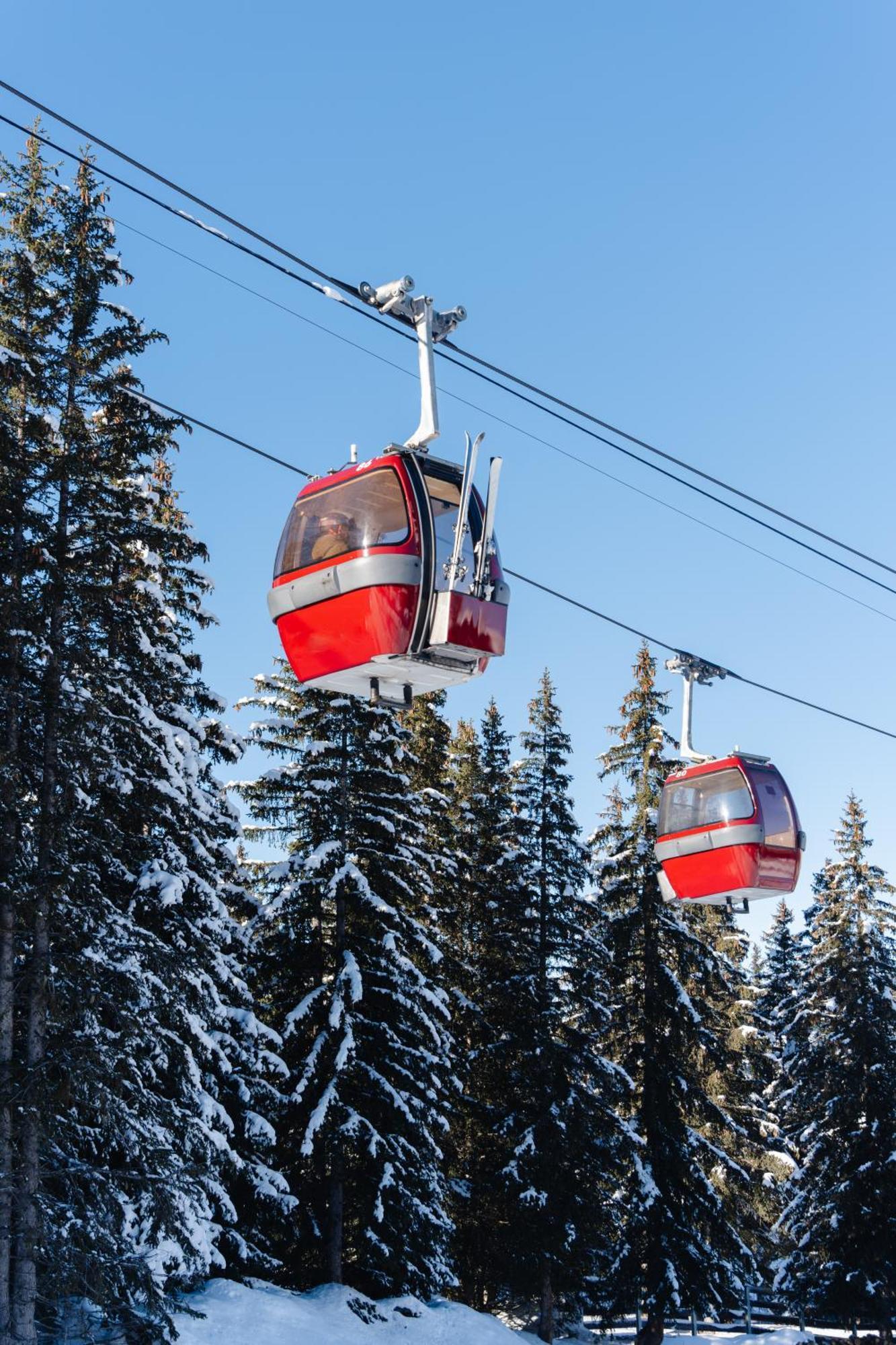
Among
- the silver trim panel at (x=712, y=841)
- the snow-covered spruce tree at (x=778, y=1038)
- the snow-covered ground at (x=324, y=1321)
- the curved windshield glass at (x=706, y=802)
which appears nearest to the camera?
the silver trim panel at (x=712, y=841)

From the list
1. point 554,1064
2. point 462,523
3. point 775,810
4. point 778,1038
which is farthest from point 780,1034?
point 462,523

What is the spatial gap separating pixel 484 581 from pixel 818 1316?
3377 centimetres

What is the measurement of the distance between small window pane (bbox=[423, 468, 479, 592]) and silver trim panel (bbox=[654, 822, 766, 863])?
1075cm

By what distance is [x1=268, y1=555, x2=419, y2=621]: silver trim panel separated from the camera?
12992mm

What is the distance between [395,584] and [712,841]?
11.4 m

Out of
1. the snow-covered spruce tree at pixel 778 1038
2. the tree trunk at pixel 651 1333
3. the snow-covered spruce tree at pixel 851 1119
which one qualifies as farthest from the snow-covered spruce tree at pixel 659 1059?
the snow-covered spruce tree at pixel 778 1038

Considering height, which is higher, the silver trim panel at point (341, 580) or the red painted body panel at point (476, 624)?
the silver trim panel at point (341, 580)

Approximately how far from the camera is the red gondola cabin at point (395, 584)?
508 inches

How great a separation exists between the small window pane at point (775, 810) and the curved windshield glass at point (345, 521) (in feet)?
36.4

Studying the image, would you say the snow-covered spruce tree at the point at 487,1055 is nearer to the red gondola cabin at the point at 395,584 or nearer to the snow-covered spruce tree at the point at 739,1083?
the snow-covered spruce tree at the point at 739,1083

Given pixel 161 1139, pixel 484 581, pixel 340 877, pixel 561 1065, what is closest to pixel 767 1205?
pixel 561 1065

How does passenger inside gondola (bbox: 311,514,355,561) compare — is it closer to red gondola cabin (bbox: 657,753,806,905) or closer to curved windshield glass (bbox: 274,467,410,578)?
curved windshield glass (bbox: 274,467,410,578)

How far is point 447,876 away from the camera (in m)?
37.7

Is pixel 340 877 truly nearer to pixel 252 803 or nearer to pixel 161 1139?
pixel 252 803
